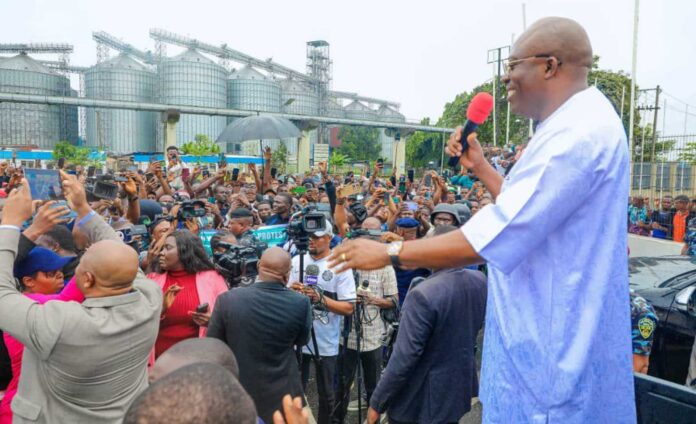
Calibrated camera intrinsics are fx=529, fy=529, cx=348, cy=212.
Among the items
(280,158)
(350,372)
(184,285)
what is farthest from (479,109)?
(280,158)

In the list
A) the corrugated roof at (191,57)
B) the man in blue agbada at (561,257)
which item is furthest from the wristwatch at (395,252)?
the corrugated roof at (191,57)

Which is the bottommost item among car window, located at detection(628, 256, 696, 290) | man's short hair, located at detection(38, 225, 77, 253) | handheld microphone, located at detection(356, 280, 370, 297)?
car window, located at detection(628, 256, 696, 290)

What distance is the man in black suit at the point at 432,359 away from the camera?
3.11 metres

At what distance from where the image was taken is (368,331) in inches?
184

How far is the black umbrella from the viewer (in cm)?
1045

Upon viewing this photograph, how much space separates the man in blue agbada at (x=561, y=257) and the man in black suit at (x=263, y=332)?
6.22ft

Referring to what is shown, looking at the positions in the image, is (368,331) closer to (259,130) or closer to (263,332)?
(263,332)

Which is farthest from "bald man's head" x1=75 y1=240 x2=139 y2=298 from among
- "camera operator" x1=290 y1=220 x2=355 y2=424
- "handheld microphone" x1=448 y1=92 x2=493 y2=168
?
"camera operator" x1=290 y1=220 x2=355 y2=424

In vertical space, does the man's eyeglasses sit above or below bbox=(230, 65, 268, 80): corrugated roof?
below

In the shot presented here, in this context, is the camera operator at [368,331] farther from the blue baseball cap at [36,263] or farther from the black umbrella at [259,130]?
the black umbrella at [259,130]

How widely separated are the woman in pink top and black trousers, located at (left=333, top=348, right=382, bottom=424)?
241cm

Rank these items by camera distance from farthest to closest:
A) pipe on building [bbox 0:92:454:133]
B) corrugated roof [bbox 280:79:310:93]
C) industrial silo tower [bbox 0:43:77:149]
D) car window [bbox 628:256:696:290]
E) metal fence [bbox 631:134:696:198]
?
corrugated roof [bbox 280:79:310:93], industrial silo tower [bbox 0:43:77:149], pipe on building [bbox 0:92:454:133], metal fence [bbox 631:134:696:198], car window [bbox 628:256:696:290]

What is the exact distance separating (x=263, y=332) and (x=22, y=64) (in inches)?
2350

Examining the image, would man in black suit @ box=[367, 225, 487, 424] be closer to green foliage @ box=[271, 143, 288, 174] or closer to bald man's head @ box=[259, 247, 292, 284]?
bald man's head @ box=[259, 247, 292, 284]
